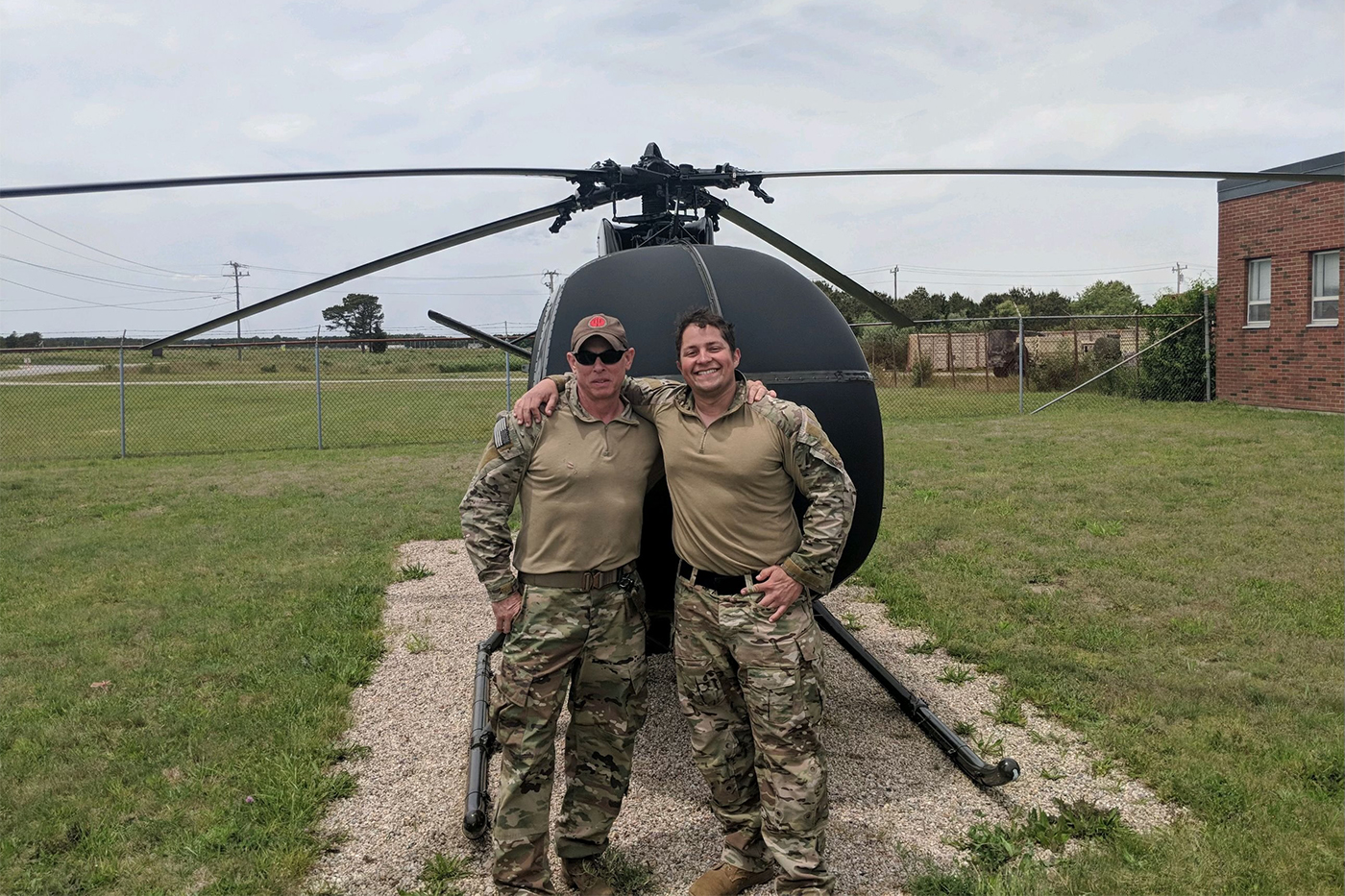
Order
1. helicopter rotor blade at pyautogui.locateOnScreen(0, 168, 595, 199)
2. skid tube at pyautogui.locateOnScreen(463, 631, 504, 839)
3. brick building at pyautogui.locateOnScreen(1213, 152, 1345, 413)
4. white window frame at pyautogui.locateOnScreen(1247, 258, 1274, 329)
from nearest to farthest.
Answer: helicopter rotor blade at pyautogui.locateOnScreen(0, 168, 595, 199) < skid tube at pyautogui.locateOnScreen(463, 631, 504, 839) < brick building at pyautogui.locateOnScreen(1213, 152, 1345, 413) < white window frame at pyautogui.locateOnScreen(1247, 258, 1274, 329)

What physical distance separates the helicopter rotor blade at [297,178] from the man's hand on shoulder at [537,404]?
0.93 m

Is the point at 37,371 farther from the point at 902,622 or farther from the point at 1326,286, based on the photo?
the point at 1326,286

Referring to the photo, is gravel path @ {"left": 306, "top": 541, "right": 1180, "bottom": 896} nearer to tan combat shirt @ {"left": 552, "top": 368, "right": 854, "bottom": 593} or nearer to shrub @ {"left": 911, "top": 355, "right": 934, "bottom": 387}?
tan combat shirt @ {"left": 552, "top": 368, "right": 854, "bottom": 593}

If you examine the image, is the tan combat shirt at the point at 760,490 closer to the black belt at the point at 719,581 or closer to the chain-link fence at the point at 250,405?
the black belt at the point at 719,581

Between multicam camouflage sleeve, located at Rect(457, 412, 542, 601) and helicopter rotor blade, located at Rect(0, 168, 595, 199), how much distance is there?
3.25ft

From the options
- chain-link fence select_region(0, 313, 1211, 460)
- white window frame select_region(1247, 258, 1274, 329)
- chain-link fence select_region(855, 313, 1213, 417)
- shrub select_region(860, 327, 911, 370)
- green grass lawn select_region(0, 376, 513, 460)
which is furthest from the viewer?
shrub select_region(860, 327, 911, 370)

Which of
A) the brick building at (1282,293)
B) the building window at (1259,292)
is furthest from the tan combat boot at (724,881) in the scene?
the building window at (1259,292)

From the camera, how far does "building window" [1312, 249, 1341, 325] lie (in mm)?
15266

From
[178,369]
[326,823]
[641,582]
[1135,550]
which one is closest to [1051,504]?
[1135,550]

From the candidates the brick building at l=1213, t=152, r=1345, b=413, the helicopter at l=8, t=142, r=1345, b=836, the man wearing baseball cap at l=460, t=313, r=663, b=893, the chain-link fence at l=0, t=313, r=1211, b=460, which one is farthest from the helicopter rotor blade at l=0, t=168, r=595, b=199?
the brick building at l=1213, t=152, r=1345, b=413

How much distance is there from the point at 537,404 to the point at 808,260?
6.24 ft

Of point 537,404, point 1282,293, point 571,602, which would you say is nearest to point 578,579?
point 571,602

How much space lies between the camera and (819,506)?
296 cm

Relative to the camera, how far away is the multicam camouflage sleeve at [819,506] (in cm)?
292
